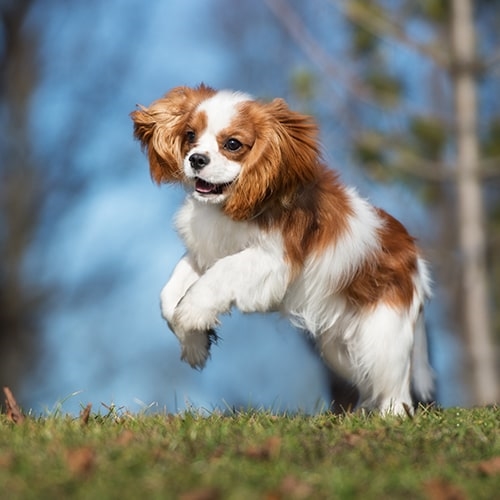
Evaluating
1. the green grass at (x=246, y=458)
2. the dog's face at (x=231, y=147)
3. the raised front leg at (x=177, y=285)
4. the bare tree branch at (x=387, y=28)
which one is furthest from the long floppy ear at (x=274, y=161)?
the bare tree branch at (x=387, y=28)

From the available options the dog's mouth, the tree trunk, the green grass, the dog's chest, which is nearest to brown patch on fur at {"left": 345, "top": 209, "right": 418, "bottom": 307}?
the dog's chest

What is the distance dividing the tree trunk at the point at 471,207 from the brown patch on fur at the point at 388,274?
1112 centimetres

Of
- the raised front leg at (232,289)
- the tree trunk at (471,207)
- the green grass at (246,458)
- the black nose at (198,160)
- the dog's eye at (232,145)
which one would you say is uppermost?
the tree trunk at (471,207)

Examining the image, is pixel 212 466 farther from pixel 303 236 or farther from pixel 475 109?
pixel 475 109

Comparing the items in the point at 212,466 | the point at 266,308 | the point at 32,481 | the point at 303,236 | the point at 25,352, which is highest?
the point at 303,236

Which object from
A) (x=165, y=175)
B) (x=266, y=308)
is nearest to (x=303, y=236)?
(x=266, y=308)

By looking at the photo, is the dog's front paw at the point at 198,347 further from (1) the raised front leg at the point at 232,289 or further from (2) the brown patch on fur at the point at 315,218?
(2) the brown patch on fur at the point at 315,218

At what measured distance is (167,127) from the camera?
6.61 meters

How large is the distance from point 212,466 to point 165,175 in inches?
115

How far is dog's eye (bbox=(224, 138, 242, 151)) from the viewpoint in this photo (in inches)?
245

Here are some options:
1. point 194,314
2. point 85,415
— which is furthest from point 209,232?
point 85,415

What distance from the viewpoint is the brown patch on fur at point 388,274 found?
6.94 m

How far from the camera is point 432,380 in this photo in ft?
25.4

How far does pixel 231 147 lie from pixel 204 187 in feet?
0.88
